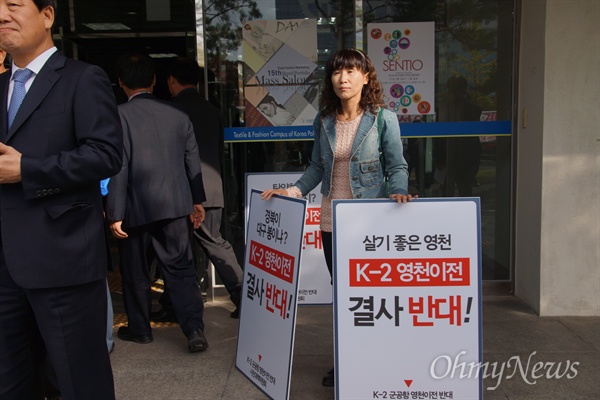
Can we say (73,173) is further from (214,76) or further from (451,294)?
(214,76)

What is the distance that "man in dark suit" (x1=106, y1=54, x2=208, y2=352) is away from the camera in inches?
160

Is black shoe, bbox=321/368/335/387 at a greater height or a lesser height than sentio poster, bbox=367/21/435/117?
lesser

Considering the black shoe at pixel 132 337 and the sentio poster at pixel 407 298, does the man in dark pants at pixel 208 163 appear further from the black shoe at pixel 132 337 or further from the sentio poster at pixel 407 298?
the sentio poster at pixel 407 298

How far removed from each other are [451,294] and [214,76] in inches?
126

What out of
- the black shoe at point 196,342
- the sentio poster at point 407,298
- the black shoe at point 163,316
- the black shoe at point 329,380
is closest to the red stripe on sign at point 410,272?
the sentio poster at point 407,298

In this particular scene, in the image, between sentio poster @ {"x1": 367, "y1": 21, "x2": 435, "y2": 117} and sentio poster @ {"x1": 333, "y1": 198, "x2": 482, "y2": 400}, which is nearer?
sentio poster @ {"x1": 333, "y1": 198, "x2": 482, "y2": 400}

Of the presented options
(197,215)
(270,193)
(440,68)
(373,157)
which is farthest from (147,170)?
(440,68)

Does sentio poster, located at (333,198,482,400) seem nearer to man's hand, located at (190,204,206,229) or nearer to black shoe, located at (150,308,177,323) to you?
man's hand, located at (190,204,206,229)

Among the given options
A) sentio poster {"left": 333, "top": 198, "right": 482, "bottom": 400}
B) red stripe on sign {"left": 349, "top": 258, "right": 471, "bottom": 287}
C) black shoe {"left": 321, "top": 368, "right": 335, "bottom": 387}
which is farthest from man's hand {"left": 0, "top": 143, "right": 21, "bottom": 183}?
black shoe {"left": 321, "top": 368, "right": 335, "bottom": 387}

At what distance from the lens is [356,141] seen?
10.7 ft

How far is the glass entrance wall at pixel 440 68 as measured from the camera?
17.2 ft

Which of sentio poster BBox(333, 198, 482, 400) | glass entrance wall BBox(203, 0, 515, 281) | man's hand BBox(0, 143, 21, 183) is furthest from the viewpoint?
glass entrance wall BBox(203, 0, 515, 281)

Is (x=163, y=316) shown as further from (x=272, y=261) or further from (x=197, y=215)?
(x=272, y=261)

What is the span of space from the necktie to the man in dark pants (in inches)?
90.0
